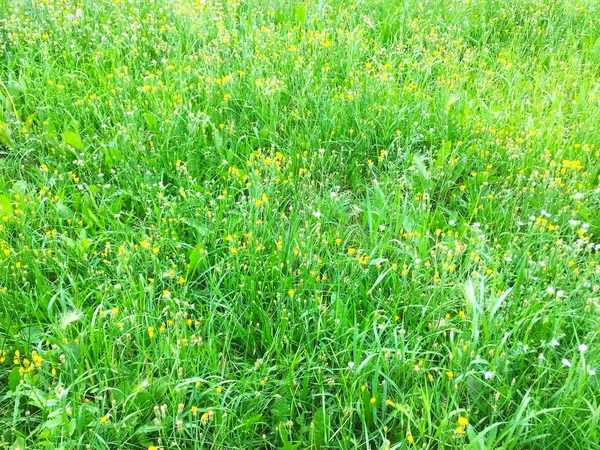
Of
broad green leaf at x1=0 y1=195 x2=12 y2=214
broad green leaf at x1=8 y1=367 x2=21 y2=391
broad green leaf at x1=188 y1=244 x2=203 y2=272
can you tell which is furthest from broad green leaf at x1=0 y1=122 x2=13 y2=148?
broad green leaf at x1=8 y1=367 x2=21 y2=391

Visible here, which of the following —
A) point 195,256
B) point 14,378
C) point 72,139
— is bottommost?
point 14,378

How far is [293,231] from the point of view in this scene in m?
2.99

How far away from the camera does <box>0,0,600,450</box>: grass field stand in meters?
2.30

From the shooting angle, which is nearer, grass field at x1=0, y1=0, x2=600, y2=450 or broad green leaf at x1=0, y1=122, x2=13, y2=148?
grass field at x1=0, y1=0, x2=600, y2=450

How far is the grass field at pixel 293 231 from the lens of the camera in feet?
7.54

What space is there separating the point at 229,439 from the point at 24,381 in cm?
89

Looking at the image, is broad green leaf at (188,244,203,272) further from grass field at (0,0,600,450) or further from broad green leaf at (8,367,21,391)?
broad green leaf at (8,367,21,391)

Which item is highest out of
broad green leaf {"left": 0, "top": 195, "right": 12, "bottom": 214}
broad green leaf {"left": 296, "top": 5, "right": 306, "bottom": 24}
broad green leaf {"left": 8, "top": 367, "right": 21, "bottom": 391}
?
broad green leaf {"left": 296, "top": 5, "right": 306, "bottom": 24}

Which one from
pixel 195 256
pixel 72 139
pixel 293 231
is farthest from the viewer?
pixel 72 139

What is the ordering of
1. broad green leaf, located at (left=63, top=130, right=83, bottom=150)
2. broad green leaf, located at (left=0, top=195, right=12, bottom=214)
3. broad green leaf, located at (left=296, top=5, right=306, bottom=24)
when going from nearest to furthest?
broad green leaf, located at (left=0, top=195, right=12, bottom=214) < broad green leaf, located at (left=63, top=130, right=83, bottom=150) < broad green leaf, located at (left=296, top=5, right=306, bottom=24)

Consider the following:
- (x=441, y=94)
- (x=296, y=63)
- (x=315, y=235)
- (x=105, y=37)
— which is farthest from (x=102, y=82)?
(x=441, y=94)

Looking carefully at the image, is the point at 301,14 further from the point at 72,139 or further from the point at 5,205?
the point at 5,205

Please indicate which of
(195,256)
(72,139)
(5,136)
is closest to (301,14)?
(72,139)

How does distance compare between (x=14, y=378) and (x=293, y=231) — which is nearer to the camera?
(x=14, y=378)
